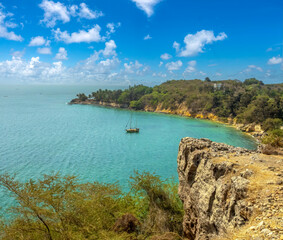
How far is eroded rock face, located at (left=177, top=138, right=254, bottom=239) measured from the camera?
31.0 ft

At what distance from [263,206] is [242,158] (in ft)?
16.7

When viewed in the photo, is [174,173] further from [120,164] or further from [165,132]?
[165,132]

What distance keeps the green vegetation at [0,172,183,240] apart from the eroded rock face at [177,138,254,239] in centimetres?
310

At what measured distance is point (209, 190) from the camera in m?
11.9

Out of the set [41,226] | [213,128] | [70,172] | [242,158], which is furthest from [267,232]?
[213,128]

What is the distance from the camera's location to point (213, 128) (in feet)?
231

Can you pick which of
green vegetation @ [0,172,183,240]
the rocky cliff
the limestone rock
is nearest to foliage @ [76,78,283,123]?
green vegetation @ [0,172,183,240]

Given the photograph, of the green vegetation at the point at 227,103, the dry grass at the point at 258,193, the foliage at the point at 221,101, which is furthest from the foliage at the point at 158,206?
the foliage at the point at 221,101

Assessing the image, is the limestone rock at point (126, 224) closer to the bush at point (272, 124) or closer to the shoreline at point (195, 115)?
the shoreline at point (195, 115)

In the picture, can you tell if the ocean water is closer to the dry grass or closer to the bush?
the bush

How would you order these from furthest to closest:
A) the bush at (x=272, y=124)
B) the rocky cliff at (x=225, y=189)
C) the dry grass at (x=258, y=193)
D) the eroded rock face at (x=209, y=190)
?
the bush at (x=272, y=124) → the eroded rock face at (x=209, y=190) → the rocky cliff at (x=225, y=189) → the dry grass at (x=258, y=193)

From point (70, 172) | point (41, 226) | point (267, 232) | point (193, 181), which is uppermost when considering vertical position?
point (267, 232)

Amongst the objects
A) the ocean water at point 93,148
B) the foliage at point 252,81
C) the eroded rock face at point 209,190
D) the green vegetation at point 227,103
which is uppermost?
the foliage at point 252,81

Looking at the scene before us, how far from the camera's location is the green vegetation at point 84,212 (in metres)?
Result: 11.4
